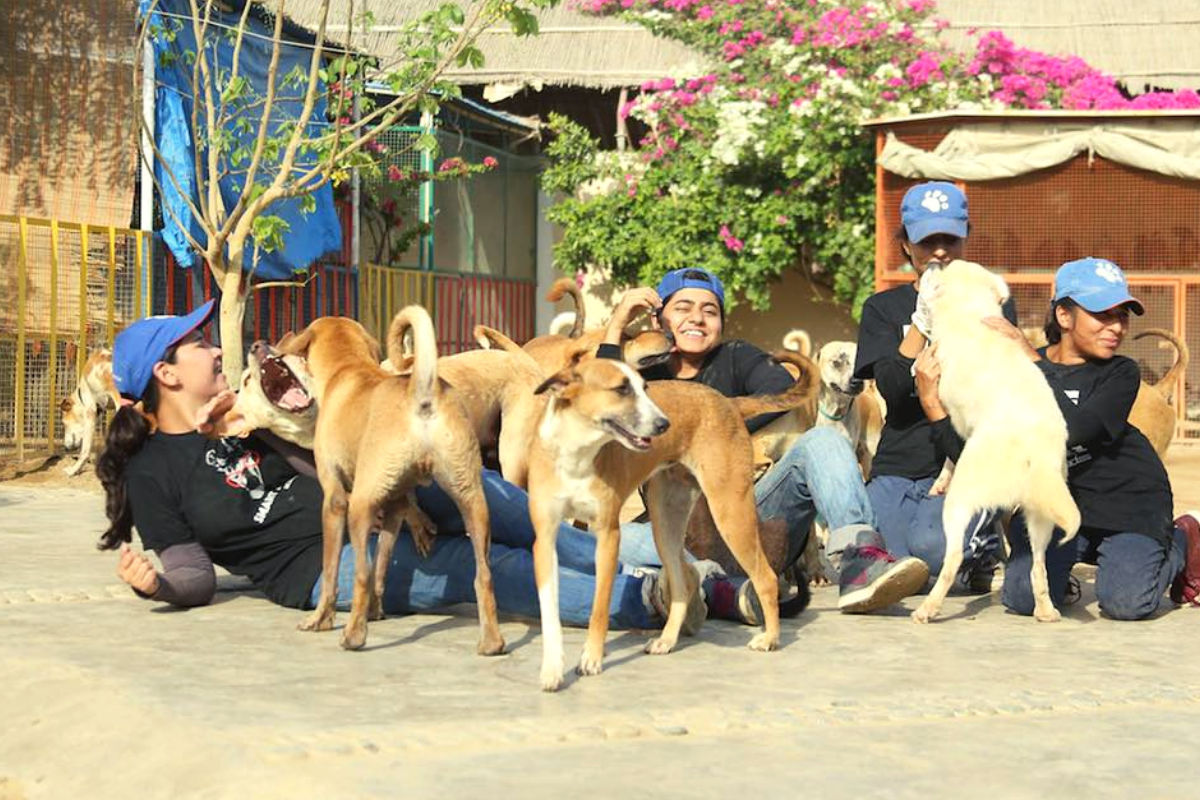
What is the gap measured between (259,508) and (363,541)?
34.0 inches

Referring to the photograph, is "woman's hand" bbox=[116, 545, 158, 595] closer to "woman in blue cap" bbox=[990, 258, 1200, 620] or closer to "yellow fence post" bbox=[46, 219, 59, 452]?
"woman in blue cap" bbox=[990, 258, 1200, 620]

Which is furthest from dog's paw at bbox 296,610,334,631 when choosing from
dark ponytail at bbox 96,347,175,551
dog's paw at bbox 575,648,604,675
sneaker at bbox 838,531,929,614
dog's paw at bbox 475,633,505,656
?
sneaker at bbox 838,531,929,614

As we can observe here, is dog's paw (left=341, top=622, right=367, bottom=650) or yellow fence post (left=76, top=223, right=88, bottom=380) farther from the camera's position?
yellow fence post (left=76, top=223, right=88, bottom=380)

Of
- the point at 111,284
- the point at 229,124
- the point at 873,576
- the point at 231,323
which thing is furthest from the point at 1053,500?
the point at 229,124

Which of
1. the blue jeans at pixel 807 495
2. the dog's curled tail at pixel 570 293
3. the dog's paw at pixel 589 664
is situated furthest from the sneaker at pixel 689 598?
the dog's curled tail at pixel 570 293

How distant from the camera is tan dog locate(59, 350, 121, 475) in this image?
11500 mm

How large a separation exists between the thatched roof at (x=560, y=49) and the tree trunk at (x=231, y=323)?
8015 millimetres

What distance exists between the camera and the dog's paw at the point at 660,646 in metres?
5.14

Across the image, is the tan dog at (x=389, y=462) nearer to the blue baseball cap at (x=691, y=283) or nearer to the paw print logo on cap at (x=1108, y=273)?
the blue baseball cap at (x=691, y=283)

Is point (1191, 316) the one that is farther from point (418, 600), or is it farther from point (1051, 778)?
point (1051, 778)

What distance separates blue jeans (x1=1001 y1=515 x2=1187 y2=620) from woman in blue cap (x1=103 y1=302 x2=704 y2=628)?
5.14 feet

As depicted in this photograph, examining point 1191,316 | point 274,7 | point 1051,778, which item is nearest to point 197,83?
point 274,7

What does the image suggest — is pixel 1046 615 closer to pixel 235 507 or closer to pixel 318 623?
pixel 318 623

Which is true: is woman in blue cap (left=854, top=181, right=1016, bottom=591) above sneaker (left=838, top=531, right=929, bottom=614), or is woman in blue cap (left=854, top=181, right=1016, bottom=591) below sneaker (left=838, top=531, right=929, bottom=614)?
above
